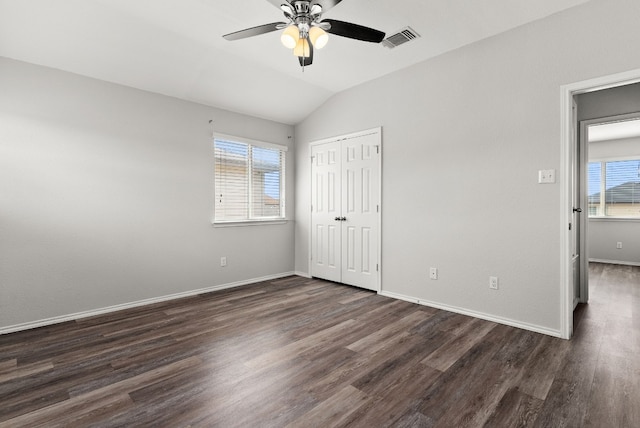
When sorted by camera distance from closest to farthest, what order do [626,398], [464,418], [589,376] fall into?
[464,418], [626,398], [589,376]

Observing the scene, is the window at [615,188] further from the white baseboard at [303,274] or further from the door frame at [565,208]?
A: the white baseboard at [303,274]

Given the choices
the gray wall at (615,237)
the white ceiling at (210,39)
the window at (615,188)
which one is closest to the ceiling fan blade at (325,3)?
the white ceiling at (210,39)

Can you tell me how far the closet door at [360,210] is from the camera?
4.31m

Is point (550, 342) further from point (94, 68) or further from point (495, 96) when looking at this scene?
point (94, 68)

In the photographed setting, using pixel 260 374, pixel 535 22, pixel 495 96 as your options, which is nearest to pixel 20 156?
pixel 260 374

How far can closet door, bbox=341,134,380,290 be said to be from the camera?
14.1ft

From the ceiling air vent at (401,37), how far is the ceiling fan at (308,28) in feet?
3.32

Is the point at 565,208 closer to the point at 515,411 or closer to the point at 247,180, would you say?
the point at 515,411

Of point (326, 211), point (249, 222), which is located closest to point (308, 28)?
point (326, 211)

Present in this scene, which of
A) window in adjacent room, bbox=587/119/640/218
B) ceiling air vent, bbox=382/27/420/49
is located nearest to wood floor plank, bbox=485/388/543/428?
ceiling air vent, bbox=382/27/420/49

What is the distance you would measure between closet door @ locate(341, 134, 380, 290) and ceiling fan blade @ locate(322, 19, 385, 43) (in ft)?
6.53

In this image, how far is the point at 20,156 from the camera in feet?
9.93

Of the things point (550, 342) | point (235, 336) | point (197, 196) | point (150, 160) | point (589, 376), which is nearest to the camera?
point (589, 376)

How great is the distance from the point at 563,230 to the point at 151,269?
4.47 m
